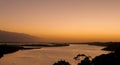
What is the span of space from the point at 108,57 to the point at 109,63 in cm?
139

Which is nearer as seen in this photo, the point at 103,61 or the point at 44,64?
the point at 103,61

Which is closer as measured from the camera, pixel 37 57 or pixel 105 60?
pixel 105 60

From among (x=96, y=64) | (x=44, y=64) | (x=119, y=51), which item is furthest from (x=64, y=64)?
(x=44, y=64)

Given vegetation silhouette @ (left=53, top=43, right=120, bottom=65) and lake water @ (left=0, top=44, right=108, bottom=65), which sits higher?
vegetation silhouette @ (left=53, top=43, right=120, bottom=65)

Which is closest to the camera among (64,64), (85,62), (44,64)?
(64,64)

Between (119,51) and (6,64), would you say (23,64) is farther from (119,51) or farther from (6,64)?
(119,51)

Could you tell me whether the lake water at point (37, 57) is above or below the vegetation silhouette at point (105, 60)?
below

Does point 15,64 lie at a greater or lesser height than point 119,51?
lesser

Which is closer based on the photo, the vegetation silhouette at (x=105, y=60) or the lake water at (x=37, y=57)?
Answer: the vegetation silhouette at (x=105, y=60)

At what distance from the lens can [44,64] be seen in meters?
61.2

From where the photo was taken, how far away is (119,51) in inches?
1175

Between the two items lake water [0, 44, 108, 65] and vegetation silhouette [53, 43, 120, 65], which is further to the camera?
lake water [0, 44, 108, 65]

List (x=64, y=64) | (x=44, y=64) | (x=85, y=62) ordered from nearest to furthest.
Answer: (x=64, y=64) < (x=85, y=62) < (x=44, y=64)

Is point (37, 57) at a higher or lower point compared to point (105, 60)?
lower
